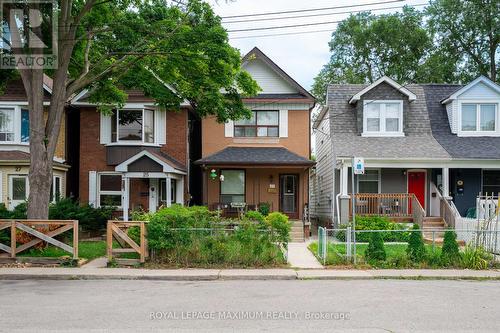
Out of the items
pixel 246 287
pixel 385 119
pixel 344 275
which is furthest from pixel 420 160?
pixel 246 287

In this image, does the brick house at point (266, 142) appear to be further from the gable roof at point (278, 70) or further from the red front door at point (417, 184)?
the red front door at point (417, 184)

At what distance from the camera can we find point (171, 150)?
81.7 feet

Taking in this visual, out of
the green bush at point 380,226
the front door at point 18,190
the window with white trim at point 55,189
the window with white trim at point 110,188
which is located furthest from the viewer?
the window with white trim at point 110,188

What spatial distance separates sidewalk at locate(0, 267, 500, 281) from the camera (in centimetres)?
1334

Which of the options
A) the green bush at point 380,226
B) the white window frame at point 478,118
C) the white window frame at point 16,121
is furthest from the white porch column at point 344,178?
the white window frame at point 16,121

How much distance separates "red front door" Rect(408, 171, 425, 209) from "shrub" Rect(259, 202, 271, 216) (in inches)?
267

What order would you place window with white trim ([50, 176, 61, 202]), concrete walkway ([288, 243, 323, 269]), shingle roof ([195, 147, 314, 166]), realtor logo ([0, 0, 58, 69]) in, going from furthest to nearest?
window with white trim ([50, 176, 61, 202])
shingle roof ([195, 147, 314, 166])
realtor logo ([0, 0, 58, 69])
concrete walkway ([288, 243, 323, 269])

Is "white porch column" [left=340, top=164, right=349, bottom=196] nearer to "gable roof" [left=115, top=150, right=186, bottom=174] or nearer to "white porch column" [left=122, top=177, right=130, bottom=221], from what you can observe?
"gable roof" [left=115, top=150, right=186, bottom=174]

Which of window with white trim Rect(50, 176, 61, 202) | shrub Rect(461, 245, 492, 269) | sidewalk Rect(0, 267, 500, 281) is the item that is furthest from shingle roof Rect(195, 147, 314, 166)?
sidewalk Rect(0, 267, 500, 281)

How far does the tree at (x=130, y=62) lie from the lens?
16062 mm

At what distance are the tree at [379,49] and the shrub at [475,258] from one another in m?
28.7

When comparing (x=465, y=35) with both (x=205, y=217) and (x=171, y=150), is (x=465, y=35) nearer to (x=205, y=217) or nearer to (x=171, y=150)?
(x=171, y=150)

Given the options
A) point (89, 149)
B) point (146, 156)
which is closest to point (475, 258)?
point (146, 156)

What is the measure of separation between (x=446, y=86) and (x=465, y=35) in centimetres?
1665
